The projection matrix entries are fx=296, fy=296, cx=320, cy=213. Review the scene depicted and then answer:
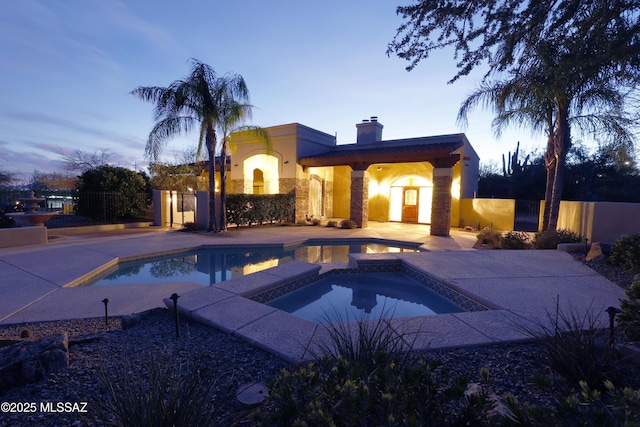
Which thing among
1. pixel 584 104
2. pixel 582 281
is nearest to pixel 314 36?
pixel 584 104

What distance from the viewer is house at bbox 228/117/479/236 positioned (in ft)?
50.8

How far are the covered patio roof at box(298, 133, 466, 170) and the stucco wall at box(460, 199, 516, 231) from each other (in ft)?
10.9

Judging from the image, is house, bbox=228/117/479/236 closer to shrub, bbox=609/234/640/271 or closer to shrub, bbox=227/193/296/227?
shrub, bbox=227/193/296/227

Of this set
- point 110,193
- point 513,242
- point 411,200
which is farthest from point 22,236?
point 411,200

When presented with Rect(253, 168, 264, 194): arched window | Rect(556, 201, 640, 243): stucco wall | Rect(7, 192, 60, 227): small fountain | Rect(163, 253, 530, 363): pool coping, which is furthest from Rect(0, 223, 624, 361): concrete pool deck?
Rect(253, 168, 264, 194): arched window

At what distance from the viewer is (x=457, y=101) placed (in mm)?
10844

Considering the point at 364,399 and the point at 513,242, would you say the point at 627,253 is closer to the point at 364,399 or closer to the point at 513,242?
the point at 513,242

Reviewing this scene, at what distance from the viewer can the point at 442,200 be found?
44.4ft

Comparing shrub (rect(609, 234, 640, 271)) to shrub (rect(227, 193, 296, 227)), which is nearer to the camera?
shrub (rect(609, 234, 640, 271))

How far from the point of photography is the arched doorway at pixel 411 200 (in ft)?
61.1

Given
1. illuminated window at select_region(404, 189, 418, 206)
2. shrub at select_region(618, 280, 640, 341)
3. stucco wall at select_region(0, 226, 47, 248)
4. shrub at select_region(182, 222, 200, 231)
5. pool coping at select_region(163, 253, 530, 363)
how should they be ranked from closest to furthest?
shrub at select_region(618, 280, 640, 341) < pool coping at select_region(163, 253, 530, 363) < stucco wall at select_region(0, 226, 47, 248) < shrub at select_region(182, 222, 200, 231) < illuminated window at select_region(404, 189, 418, 206)

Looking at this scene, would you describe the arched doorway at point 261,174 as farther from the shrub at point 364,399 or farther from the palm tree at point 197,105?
the shrub at point 364,399

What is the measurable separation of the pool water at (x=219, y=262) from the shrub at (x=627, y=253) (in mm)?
5763

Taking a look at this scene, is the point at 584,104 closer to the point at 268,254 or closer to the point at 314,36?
the point at 314,36
